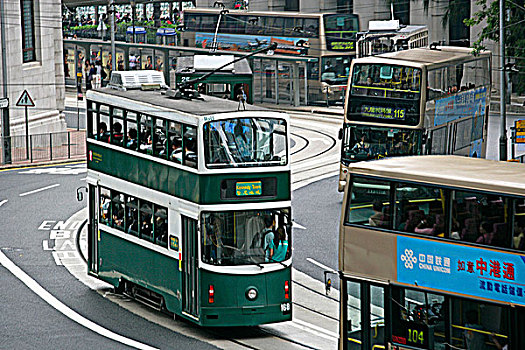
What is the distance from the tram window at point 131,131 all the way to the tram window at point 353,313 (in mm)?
6635

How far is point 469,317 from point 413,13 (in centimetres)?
5449

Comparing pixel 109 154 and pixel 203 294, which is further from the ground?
pixel 109 154

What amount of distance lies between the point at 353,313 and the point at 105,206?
783 cm

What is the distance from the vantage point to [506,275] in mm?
12008

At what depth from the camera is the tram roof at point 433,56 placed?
29344 mm

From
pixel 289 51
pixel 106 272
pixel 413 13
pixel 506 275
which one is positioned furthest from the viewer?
pixel 413 13

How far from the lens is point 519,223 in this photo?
12023 mm

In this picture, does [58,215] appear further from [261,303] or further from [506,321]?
[506,321]

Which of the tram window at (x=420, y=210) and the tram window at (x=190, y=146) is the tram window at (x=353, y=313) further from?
the tram window at (x=190, y=146)

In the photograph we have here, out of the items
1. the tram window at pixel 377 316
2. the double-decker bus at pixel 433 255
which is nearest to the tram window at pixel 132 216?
the double-decker bus at pixel 433 255

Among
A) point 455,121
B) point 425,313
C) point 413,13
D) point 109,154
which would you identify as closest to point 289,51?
point 413,13

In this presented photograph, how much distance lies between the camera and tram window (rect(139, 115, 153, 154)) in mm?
18562

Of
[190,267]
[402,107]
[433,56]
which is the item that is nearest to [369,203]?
[190,267]

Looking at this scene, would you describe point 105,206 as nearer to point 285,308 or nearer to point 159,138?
point 159,138
